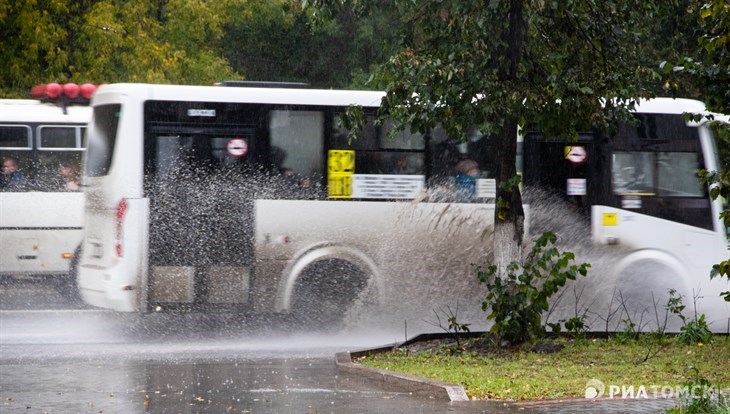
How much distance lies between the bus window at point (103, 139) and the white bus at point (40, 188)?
9.79 feet

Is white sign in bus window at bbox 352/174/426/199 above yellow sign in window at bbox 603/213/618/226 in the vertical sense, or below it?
above

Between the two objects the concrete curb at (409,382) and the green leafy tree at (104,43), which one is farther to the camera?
the green leafy tree at (104,43)

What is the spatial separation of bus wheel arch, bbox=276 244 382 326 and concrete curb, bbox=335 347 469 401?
247cm

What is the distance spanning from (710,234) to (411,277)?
415 cm

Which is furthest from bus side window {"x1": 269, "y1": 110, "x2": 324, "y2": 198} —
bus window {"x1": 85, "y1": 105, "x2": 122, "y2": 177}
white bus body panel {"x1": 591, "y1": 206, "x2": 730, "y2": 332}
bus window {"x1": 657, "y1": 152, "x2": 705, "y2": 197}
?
bus window {"x1": 657, "y1": 152, "x2": 705, "y2": 197}

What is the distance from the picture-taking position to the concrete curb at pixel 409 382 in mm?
9526

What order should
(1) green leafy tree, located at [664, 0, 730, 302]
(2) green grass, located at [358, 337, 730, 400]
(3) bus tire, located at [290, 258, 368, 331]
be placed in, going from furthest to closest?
(3) bus tire, located at [290, 258, 368, 331]
(2) green grass, located at [358, 337, 730, 400]
(1) green leafy tree, located at [664, 0, 730, 302]

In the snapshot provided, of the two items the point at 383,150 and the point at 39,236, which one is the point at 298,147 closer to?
the point at 383,150

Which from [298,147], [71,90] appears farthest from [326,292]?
[71,90]

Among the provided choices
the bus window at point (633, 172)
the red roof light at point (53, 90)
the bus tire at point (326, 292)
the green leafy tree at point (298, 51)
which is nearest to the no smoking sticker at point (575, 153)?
the bus window at point (633, 172)

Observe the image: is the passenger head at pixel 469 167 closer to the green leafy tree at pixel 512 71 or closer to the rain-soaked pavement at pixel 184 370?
the green leafy tree at pixel 512 71

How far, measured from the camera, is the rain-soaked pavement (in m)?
9.10

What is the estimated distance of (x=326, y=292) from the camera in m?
14.3

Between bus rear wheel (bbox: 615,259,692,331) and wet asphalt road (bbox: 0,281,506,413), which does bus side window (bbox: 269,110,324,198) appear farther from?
bus rear wheel (bbox: 615,259,692,331)
